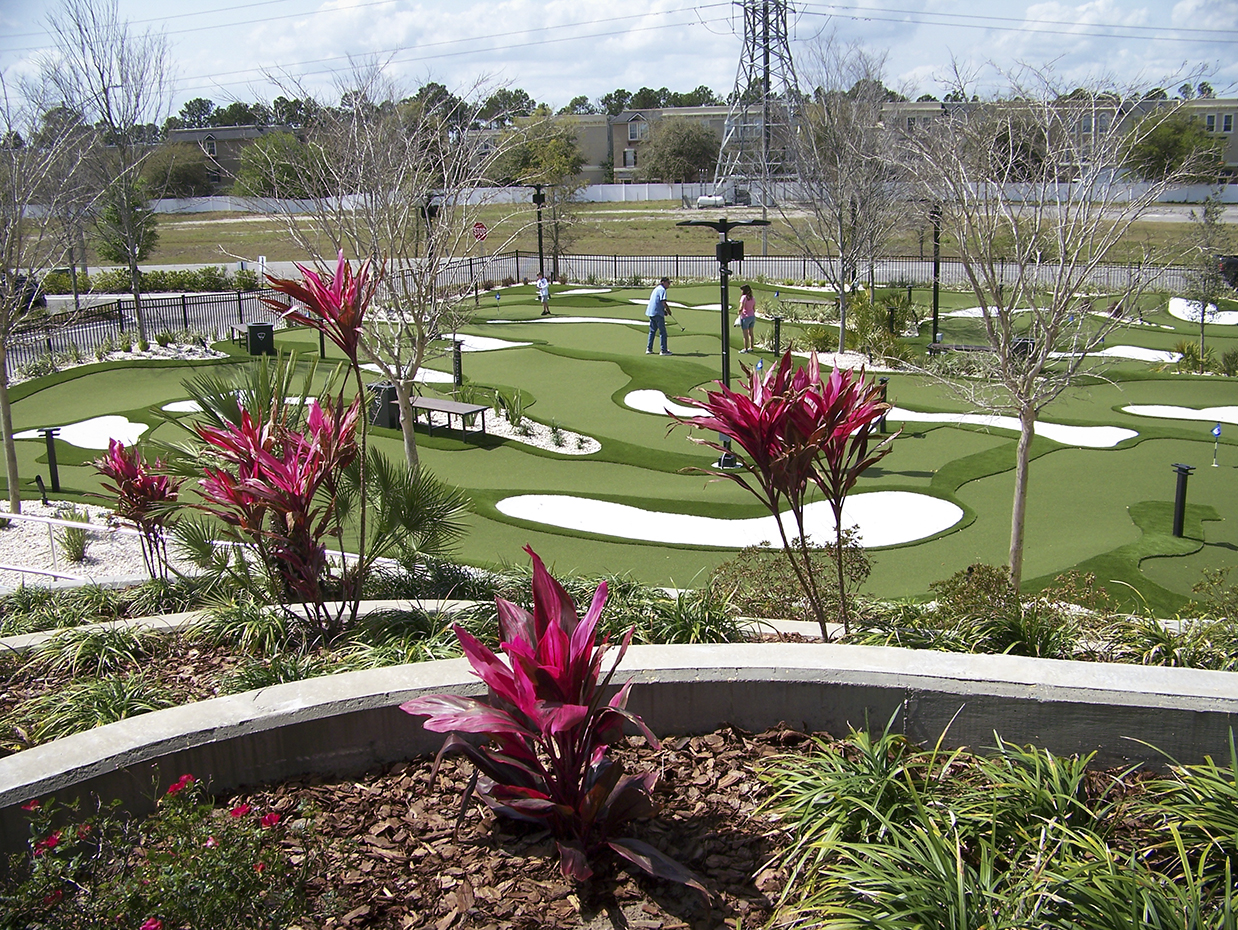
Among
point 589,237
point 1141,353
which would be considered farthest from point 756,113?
point 1141,353

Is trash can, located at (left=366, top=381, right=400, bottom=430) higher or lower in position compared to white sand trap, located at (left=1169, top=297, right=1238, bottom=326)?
lower

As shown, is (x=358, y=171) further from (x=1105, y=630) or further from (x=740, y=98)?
(x=740, y=98)

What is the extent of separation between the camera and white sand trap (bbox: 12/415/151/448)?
49.1 ft

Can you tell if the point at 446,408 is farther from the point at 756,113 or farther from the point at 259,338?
the point at 756,113

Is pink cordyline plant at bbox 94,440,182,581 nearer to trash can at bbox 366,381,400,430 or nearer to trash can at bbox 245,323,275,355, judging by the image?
trash can at bbox 366,381,400,430

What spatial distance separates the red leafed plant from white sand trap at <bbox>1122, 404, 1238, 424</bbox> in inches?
624

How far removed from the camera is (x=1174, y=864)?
2.92 meters

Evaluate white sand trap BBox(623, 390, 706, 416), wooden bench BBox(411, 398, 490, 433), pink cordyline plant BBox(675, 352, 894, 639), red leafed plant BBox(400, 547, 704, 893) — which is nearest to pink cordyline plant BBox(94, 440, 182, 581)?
pink cordyline plant BBox(675, 352, 894, 639)

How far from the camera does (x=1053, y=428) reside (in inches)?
594

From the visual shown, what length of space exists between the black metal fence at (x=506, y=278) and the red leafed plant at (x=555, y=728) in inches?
647

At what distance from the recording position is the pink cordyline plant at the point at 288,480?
16.2 feet

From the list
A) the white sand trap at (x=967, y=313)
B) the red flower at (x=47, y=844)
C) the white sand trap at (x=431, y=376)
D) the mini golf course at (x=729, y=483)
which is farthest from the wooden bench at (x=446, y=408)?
the white sand trap at (x=967, y=313)

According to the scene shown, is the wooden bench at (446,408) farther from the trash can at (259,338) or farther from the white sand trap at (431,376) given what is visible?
the trash can at (259,338)

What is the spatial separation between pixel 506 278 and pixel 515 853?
1290 inches
